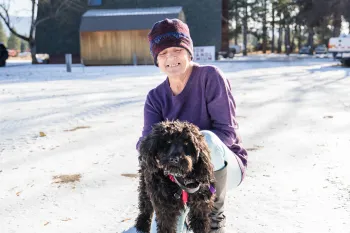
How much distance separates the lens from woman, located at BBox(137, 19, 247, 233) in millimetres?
2189

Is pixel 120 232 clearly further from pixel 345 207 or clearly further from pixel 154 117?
pixel 345 207

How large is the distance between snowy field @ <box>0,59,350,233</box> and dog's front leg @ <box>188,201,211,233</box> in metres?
0.50

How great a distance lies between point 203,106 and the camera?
7.63ft

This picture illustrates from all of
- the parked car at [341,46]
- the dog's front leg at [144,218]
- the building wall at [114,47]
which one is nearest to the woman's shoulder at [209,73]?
the dog's front leg at [144,218]

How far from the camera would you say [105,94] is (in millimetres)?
9297

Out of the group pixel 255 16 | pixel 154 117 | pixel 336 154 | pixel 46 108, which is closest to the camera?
pixel 154 117

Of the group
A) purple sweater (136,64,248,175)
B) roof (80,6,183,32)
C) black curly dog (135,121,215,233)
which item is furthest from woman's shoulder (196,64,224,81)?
roof (80,6,183,32)

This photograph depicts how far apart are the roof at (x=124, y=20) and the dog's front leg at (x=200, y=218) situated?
23435mm

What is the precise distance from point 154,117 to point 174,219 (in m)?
0.71

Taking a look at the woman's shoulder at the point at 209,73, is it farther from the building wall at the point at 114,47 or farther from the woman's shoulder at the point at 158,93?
the building wall at the point at 114,47

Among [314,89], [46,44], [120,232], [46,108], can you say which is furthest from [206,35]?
[120,232]

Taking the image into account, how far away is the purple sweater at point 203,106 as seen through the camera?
2270 millimetres

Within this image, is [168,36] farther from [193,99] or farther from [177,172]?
[177,172]

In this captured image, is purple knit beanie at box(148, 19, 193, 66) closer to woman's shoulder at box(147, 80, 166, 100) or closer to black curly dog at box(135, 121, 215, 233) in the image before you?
woman's shoulder at box(147, 80, 166, 100)
